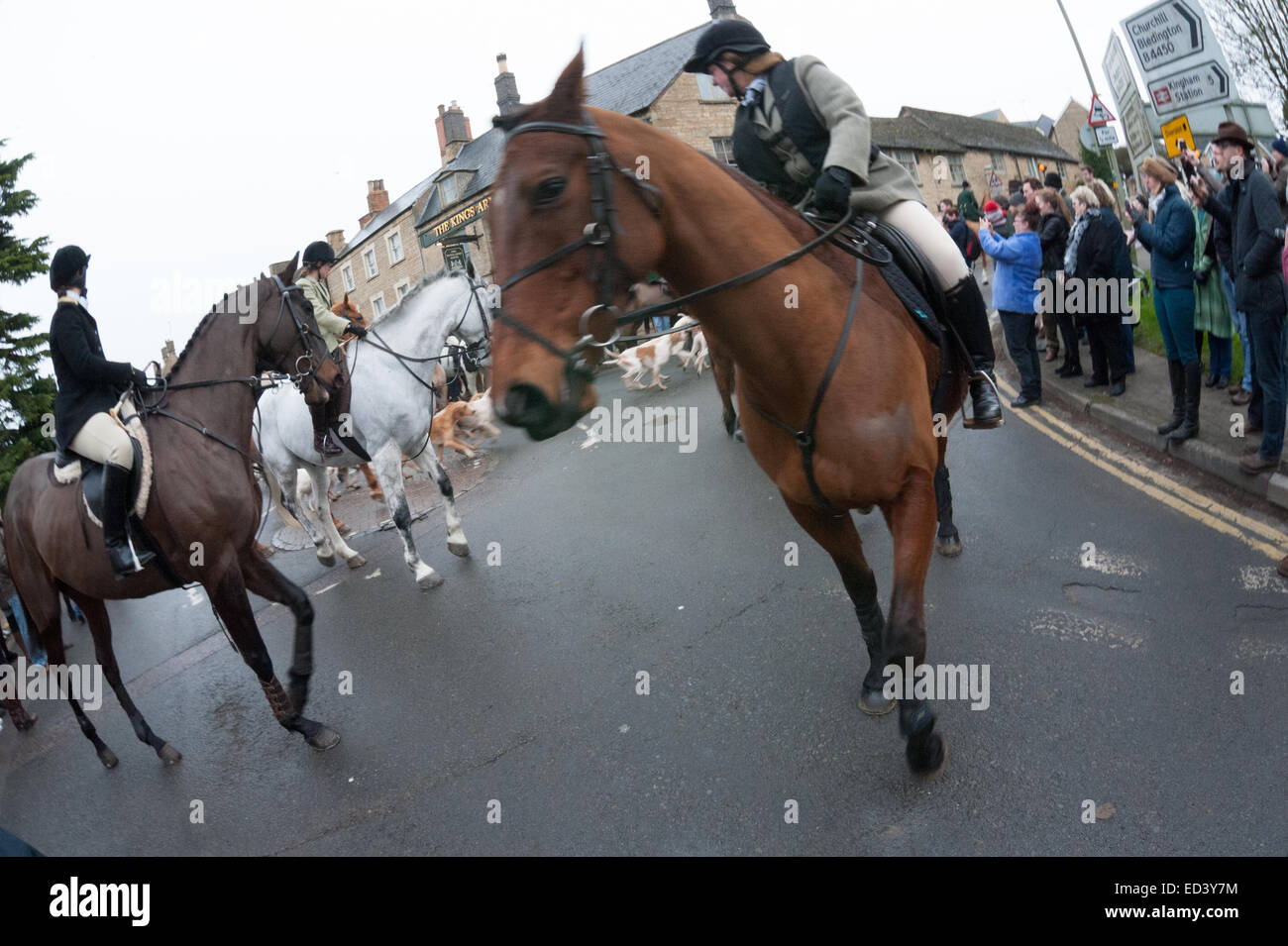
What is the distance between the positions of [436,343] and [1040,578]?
6250 millimetres

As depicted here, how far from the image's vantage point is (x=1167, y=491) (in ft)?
21.1

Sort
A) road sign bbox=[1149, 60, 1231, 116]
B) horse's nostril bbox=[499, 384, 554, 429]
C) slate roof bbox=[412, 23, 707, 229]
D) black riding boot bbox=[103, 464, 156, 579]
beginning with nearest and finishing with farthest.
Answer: horse's nostril bbox=[499, 384, 554, 429], black riding boot bbox=[103, 464, 156, 579], road sign bbox=[1149, 60, 1231, 116], slate roof bbox=[412, 23, 707, 229]

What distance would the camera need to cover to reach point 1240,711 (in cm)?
375

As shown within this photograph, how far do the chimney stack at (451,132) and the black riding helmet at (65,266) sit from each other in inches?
1684

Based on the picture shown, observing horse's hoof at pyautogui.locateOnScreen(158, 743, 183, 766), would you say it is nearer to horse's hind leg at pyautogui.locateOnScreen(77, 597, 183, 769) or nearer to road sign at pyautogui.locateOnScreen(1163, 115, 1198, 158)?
horse's hind leg at pyautogui.locateOnScreen(77, 597, 183, 769)

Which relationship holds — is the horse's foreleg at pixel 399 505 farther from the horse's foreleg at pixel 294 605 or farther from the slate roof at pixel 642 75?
the slate roof at pixel 642 75

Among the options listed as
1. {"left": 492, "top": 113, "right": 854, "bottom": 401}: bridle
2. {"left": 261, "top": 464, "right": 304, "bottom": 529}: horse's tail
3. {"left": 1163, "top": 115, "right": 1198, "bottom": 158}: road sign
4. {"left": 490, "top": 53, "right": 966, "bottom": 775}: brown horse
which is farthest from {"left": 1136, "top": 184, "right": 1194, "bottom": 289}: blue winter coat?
{"left": 261, "top": 464, "right": 304, "bottom": 529}: horse's tail

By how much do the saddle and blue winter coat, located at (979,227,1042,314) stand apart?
8856mm

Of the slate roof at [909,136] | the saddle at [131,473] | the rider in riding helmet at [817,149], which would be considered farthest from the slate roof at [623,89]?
the rider in riding helmet at [817,149]

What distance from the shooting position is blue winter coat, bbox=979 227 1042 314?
9.68 meters

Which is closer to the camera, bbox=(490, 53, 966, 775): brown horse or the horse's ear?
bbox=(490, 53, 966, 775): brown horse

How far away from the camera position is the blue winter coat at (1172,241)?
24.1 ft
